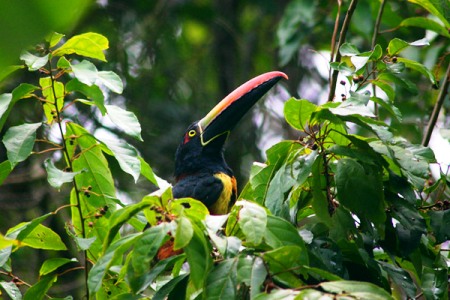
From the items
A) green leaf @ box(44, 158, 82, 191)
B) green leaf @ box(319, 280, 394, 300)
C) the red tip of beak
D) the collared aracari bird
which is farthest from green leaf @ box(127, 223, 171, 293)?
the collared aracari bird

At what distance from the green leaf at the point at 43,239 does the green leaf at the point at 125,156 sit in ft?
1.34

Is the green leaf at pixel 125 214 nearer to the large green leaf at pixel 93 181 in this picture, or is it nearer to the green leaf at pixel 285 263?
the green leaf at pixel 285 263

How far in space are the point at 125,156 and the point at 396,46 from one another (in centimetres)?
120

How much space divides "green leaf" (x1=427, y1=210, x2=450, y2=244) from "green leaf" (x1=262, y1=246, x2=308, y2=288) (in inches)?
32.8

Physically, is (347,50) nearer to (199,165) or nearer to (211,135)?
(211,135)

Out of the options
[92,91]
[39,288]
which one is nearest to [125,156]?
[92,91]

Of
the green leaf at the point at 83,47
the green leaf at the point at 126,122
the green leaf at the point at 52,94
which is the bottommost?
the green leaf at the point at 126,122

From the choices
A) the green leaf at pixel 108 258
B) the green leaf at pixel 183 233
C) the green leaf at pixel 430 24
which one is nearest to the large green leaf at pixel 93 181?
the green leaf at pixel 108 258

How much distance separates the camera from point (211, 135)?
15.3 ft

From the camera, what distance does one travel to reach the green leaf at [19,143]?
237cm

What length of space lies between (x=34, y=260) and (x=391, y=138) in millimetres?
5422

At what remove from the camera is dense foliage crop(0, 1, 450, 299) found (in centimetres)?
174

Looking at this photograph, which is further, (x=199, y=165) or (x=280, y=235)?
(x=199, y=165)

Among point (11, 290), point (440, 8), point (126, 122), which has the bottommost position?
point (11, 290)
